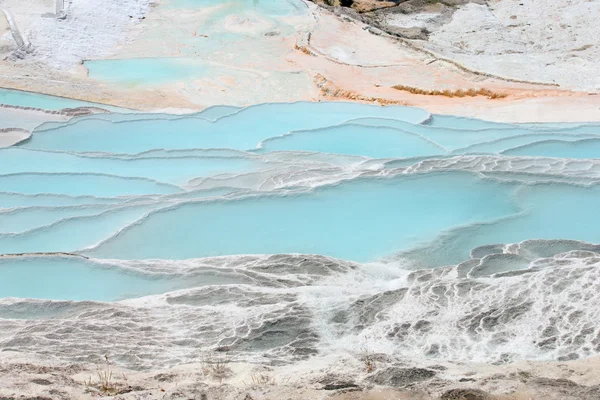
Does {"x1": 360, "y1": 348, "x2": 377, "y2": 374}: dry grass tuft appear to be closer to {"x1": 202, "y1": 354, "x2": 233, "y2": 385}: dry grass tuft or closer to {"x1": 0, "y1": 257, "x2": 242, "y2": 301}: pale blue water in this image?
{"x1": 202, "y1": 354, "x2": 233, "y2": 385}: dry grass tuft

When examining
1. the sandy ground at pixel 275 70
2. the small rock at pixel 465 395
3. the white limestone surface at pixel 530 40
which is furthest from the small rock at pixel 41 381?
the white limestone surface at pixel 530 40

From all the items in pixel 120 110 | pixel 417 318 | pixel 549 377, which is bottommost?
pixel 120 110

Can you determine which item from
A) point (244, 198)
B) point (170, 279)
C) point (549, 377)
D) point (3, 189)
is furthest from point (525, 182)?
point (3, 189)

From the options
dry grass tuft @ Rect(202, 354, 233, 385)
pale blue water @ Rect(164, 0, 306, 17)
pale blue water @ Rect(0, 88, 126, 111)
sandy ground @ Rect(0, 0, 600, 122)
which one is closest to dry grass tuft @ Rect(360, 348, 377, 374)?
dry grass tuft @ Rect(202, 354, 233, 385)

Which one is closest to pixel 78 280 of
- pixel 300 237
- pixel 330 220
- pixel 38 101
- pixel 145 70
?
pixel 300 237

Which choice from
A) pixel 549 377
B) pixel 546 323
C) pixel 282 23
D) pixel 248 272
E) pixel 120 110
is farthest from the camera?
pixel 282 23

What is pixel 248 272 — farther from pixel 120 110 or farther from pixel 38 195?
pixel 120 110

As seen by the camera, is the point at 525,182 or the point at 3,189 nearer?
the point at 525,182
